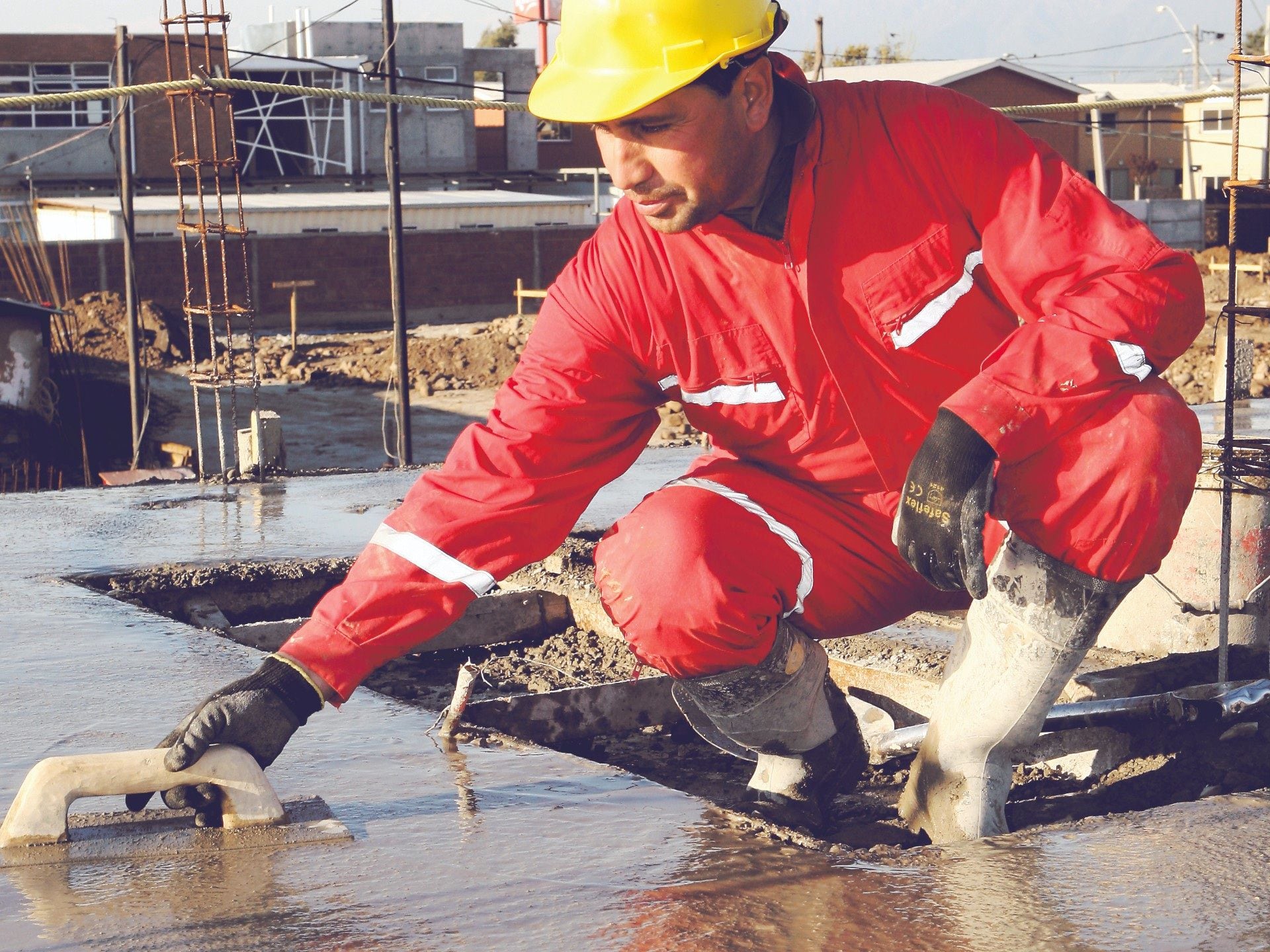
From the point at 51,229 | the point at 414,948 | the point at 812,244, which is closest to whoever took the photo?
the point at 414,948

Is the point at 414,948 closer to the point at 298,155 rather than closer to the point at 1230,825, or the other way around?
the point at 1230,825

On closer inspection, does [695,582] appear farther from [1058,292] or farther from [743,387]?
[1058,292]

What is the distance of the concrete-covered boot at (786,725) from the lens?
2848 millimetres

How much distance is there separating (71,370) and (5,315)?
1.93 meters

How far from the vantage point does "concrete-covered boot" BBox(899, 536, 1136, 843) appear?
255 centimetres

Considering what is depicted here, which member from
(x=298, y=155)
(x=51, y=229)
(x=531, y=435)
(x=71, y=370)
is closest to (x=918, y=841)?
(x=531, y=435)

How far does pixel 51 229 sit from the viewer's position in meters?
29.0

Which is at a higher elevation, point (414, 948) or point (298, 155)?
point (298, 155)

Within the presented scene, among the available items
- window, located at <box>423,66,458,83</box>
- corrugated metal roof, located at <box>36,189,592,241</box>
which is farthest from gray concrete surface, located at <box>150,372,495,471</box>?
window, located at <box>423,66,458,83</box>

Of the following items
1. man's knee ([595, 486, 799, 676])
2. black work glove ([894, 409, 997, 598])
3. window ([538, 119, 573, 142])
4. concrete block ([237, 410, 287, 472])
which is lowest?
concrete block ([237, 410, 287, 472])

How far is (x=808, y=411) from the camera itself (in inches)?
111

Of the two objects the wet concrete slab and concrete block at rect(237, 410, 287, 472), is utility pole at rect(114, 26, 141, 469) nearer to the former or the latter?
concrete block at rect(237, 410, 287, 472)

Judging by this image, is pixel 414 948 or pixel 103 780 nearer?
pixel 414 948

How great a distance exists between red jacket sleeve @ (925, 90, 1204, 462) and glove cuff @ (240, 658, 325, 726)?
1198 mm
